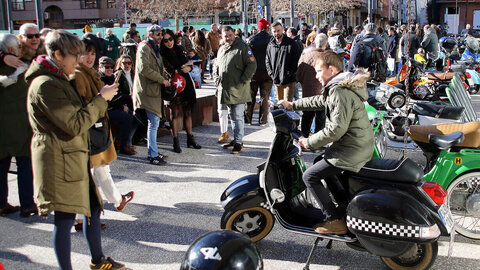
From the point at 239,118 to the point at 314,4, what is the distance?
35.6 m

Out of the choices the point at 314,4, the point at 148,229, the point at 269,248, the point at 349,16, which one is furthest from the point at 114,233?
the point at 349,16

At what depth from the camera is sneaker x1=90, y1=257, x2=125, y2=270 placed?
144 inches

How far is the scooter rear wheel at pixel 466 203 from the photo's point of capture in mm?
4375


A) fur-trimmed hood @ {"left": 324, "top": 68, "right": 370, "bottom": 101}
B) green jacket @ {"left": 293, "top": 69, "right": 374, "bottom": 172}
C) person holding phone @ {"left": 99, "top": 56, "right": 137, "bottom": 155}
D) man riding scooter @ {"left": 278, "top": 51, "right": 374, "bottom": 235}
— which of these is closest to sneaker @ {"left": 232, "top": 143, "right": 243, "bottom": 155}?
person holding phone @ {"left": 99, "top": 56, "right": 137, "bottom": 155}

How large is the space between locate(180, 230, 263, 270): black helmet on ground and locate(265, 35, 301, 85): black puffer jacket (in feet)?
21.3

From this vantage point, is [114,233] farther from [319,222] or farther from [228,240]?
[228,240]

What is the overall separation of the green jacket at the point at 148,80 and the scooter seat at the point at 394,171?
144 inches

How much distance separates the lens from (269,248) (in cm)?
424

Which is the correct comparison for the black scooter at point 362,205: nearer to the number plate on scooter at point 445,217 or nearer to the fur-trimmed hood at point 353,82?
the number plate on scooter at point 445,217

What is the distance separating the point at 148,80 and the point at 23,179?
91.0 inches

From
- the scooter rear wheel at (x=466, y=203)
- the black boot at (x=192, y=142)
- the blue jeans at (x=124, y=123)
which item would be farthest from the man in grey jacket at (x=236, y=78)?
the scooter rear wheel at (x=466, y=203)

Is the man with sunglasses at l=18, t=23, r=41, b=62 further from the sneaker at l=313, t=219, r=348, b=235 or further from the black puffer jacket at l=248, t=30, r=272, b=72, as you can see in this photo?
the black puffer jacket at l=248, t=30, r=272, b=72

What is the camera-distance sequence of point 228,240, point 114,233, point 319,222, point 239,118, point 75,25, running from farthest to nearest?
1. point 75,25
2. point 239,118
3. point 114,233
4. point 319,222
5. point 228,240

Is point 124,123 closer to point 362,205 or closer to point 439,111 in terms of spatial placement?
point 439,111
